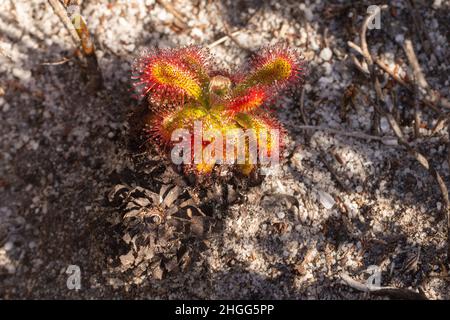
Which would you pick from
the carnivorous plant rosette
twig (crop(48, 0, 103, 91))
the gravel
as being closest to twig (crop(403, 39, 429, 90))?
the gravel

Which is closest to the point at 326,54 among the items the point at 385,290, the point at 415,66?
the point at 415,66

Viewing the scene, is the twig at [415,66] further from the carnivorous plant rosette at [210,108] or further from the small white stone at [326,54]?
the carnivorous plant rosette at [210,108]

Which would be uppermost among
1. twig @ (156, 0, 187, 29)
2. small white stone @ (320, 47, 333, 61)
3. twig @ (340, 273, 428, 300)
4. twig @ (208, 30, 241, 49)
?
twig @ (156, 0, 187, 29)

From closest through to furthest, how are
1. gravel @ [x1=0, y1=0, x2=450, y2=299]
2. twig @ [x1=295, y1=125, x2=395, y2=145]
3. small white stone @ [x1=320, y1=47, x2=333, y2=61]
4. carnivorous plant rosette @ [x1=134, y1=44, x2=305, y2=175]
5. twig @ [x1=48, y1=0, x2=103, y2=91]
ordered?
carnivorous plant rosette @ [x1=134, y1=44, x2=305, y2=175] → twig @ [x1=48, y1=0, x2=103, y2=91] → gravel @ [x1=0, y1=0, x2=450, y2=299] → twig @ [x1=295, y1=125, x2=395, y2=145] → small white stone @ [x1=320, y1=47, x2=333, y2=61]

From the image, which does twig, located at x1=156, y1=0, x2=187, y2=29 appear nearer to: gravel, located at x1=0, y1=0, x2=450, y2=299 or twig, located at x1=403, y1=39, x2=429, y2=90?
gravel, located at x1=0, y1=0, x2=450, y2=299

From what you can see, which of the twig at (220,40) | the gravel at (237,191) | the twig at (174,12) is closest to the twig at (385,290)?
the gravel at (237,191)

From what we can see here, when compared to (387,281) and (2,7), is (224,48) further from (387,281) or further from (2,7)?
(387,281)
